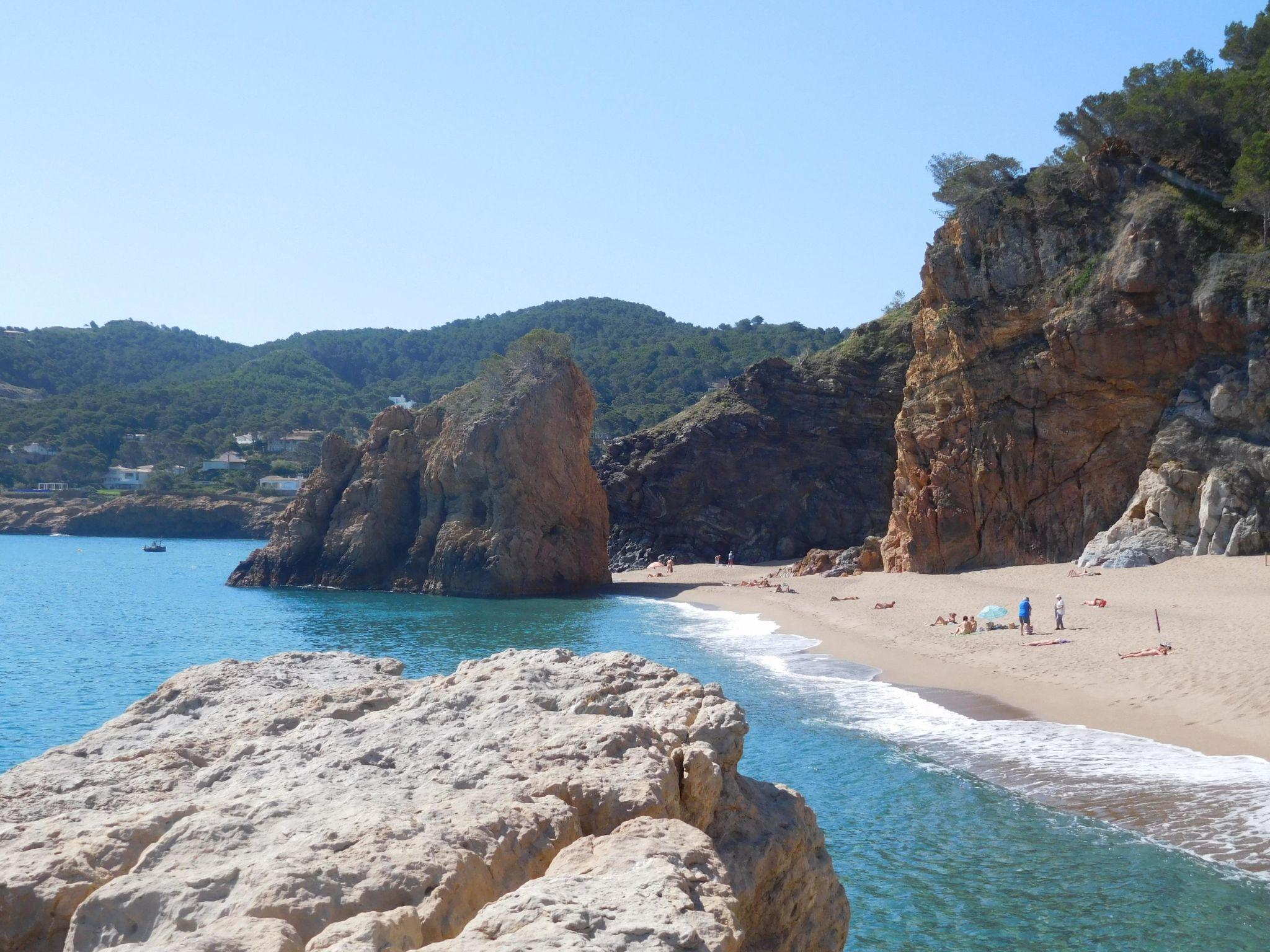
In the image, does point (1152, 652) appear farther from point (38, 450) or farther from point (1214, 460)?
point (38, 450)

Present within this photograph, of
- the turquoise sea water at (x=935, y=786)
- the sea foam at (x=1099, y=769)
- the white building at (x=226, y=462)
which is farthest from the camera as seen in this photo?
the white building at (x=226, y=462)

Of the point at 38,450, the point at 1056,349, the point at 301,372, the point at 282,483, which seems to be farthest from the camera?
the point at 301,372

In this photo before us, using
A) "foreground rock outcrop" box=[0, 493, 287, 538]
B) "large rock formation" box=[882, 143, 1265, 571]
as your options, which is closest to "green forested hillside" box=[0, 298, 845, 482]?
"foreground rock outcrop" box=[0, 493, 287, 538]

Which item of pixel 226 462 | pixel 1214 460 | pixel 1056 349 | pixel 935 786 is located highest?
pixel 226 462

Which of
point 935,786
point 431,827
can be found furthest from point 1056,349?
point 431,827

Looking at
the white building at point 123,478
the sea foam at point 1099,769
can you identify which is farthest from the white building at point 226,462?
the sea foam at point 1099,769

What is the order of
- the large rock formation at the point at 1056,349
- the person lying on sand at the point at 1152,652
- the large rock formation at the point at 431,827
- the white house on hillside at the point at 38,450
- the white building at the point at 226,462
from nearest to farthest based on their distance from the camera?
the large rock formation at the point at 431,827, the person lying on sand at the point at 1152,652, the large rock formation at the point at 1056,349, the white house on hillside at the point at 38,450, the white building at the point at 226,462

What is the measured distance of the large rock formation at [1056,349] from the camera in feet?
117

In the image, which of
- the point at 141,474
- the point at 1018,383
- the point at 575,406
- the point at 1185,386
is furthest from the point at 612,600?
the point at 141,474

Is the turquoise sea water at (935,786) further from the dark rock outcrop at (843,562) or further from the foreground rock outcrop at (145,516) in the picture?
the foreground rock outcrop at (145,516)

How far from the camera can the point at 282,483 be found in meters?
109

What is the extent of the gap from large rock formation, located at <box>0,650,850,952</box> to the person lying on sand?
15397 mm

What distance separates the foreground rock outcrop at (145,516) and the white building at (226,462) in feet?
39.0

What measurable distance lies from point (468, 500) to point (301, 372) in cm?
10723
